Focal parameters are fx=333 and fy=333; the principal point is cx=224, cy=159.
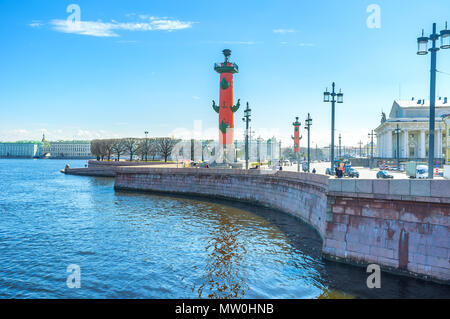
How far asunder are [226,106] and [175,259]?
2760 centimetres

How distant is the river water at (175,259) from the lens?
10.2m

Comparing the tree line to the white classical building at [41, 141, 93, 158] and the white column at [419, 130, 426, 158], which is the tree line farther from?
the white classical building at [41, 141, 93, 158]

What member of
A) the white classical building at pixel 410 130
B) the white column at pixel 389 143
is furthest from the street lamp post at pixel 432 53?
the white column at pixel 389 143

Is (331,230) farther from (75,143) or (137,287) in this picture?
(75,143)

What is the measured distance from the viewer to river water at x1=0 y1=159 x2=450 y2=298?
10250mm

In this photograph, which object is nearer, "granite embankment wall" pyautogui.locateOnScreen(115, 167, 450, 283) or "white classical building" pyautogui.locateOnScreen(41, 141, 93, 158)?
"granite embankment wall" pyautogui.locateOnScreen(115, 167, 450, 283)

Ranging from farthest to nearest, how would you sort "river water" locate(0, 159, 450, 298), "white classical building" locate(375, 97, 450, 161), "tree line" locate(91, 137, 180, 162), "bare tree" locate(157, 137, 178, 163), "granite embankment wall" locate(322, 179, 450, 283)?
"tree line" locate(91, 137, 180, 162)
"bare tree" locate(157, 137, 178, 163)
"white classical building" locate(375, 97, 450, 161)
"river water" locate(0, 159, 450, 298)
"granite embankment wall" locate(322, 179, 450, 283)

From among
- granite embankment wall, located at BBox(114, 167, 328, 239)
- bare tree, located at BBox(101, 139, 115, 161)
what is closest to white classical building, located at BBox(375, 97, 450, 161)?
granite embankment wall, located at BBox(114, 167, 328, 239)

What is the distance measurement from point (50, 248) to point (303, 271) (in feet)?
35.8

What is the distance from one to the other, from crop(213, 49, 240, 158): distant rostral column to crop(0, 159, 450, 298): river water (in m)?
17.0

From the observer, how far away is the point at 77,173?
62.6 metres

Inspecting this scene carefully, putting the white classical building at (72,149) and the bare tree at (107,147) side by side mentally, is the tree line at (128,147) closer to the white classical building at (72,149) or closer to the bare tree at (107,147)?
the bare tree at (107,147)

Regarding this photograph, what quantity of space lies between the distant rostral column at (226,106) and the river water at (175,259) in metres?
17.0
